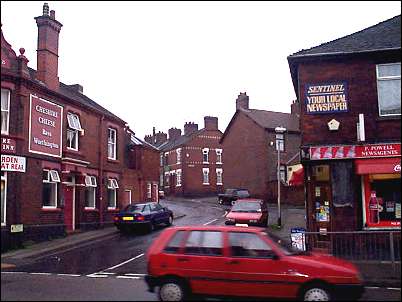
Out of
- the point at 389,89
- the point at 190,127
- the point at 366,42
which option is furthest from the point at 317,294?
the point at 190,127

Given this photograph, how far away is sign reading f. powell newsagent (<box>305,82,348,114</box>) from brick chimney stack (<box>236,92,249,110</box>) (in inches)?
1411

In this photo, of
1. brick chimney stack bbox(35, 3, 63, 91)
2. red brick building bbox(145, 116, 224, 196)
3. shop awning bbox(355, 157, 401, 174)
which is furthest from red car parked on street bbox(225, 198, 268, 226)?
red brick building bbox(145, 116, 224, 196)

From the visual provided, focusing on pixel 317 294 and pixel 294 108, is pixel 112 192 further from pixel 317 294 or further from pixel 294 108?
pixel 294 108

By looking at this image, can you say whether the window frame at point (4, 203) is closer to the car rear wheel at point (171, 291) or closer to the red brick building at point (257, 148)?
the car rear wheel at point (171, 291)

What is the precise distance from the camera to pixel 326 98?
18.2m

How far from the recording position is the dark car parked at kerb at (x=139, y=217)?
25.4 meters

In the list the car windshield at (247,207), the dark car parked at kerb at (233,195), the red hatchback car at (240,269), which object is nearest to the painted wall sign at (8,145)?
the car windshield at (247,207)

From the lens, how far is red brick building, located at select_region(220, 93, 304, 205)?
47656mm

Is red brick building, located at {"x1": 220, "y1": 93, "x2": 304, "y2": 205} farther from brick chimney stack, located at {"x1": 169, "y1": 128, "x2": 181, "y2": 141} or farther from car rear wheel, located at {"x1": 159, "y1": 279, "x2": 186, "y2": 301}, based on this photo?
car rear wheel, located at {"x1": 159, "y1": 279, "x2": 186, "y2": 301}

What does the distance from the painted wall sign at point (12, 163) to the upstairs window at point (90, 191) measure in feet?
19.5

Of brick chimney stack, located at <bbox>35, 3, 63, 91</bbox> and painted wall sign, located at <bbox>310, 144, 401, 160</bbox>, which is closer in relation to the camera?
painted wall sign, located at <bbox>310, 144, 401, 160</bbox>

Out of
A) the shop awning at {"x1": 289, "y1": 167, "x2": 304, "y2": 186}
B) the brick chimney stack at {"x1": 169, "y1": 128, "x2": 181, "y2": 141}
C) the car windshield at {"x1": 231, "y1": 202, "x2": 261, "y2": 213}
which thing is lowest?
the car windshield at {"x1": 231, "y1": 202, "x2": 261, "y2": 213}

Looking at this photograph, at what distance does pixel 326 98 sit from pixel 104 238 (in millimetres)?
12642

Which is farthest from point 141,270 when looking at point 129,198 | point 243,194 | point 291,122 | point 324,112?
point 291,122
